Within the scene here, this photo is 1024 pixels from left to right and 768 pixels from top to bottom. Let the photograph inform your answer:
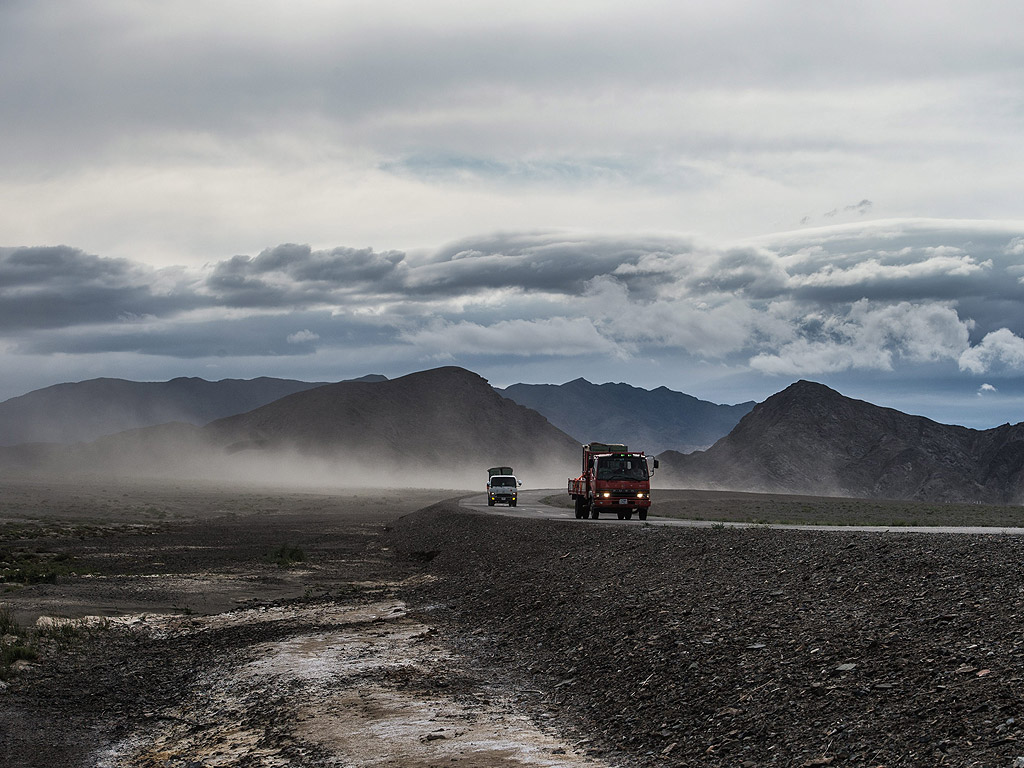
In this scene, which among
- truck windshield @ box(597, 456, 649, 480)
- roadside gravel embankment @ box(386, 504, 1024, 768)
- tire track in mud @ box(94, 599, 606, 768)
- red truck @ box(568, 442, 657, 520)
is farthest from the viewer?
truck windshield @ box(597, 456, 649, 480)

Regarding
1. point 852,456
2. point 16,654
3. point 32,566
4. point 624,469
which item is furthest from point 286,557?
point 852,456

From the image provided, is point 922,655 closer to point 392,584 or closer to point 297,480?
point 392,584

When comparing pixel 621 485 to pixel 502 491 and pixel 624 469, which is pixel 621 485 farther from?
pixel 502 491

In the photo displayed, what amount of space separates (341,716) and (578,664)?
4.34 meters

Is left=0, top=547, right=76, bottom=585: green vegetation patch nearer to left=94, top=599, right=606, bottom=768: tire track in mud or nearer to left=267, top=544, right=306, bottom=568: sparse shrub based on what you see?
left=267, top=544, right=306, bottom=568: sparse shrub

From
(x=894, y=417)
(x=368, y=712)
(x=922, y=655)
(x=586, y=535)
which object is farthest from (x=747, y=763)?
(x=894, y=417)

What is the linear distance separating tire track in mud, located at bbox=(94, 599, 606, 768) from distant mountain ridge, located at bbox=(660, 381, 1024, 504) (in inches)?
5051

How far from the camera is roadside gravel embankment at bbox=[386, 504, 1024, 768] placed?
1061 cm

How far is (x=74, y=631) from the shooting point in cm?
2034

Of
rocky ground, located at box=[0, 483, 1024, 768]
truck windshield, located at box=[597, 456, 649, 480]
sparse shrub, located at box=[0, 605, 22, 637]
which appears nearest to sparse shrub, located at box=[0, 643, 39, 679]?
rocky ground, located at box=[0, 483, 1024, 768]

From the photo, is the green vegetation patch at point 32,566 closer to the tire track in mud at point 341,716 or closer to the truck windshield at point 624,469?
the tire track in mud at point 341,716

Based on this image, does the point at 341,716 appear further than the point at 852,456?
No

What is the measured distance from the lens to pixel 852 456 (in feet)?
499

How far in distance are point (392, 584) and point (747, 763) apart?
2135cm
